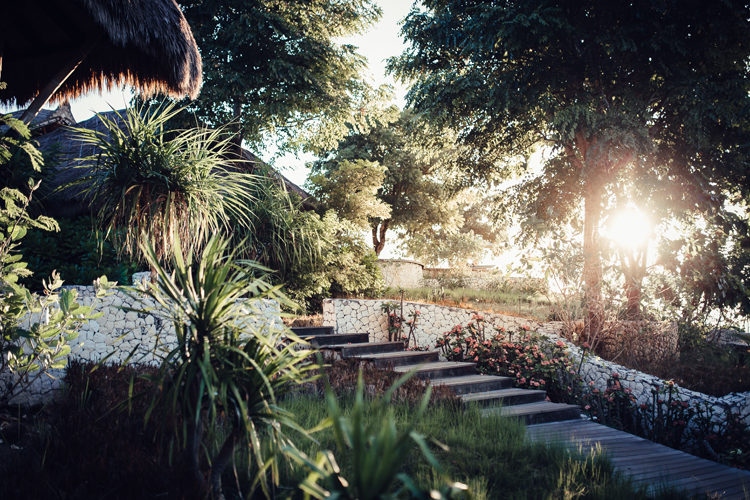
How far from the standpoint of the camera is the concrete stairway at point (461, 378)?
5609 millimetres

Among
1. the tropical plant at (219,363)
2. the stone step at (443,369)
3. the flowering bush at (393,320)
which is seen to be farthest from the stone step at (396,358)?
the tropical plant at (219,363)

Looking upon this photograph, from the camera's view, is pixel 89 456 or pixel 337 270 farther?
pixel 337 270

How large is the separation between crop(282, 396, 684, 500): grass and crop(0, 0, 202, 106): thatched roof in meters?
4.61

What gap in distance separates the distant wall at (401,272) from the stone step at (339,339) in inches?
444

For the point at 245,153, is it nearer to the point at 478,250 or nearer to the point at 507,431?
the point at 507,431

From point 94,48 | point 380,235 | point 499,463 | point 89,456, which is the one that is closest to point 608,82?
point 499,463

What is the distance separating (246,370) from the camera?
2240mm

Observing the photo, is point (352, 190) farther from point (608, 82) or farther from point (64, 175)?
point (608, 82)

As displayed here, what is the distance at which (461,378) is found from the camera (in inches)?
267

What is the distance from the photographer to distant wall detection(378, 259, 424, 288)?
794 inches

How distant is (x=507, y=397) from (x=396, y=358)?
198 centimetres

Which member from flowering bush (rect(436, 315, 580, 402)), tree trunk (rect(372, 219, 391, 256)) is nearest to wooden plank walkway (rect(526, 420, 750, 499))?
flowering bush (rect(436, 315, 580, 402))

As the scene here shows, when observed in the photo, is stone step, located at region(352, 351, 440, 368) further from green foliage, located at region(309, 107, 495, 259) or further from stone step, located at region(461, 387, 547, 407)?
green foliage, located at region(309, 107, 495, 259)

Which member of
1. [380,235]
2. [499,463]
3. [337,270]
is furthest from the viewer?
[380,235]
